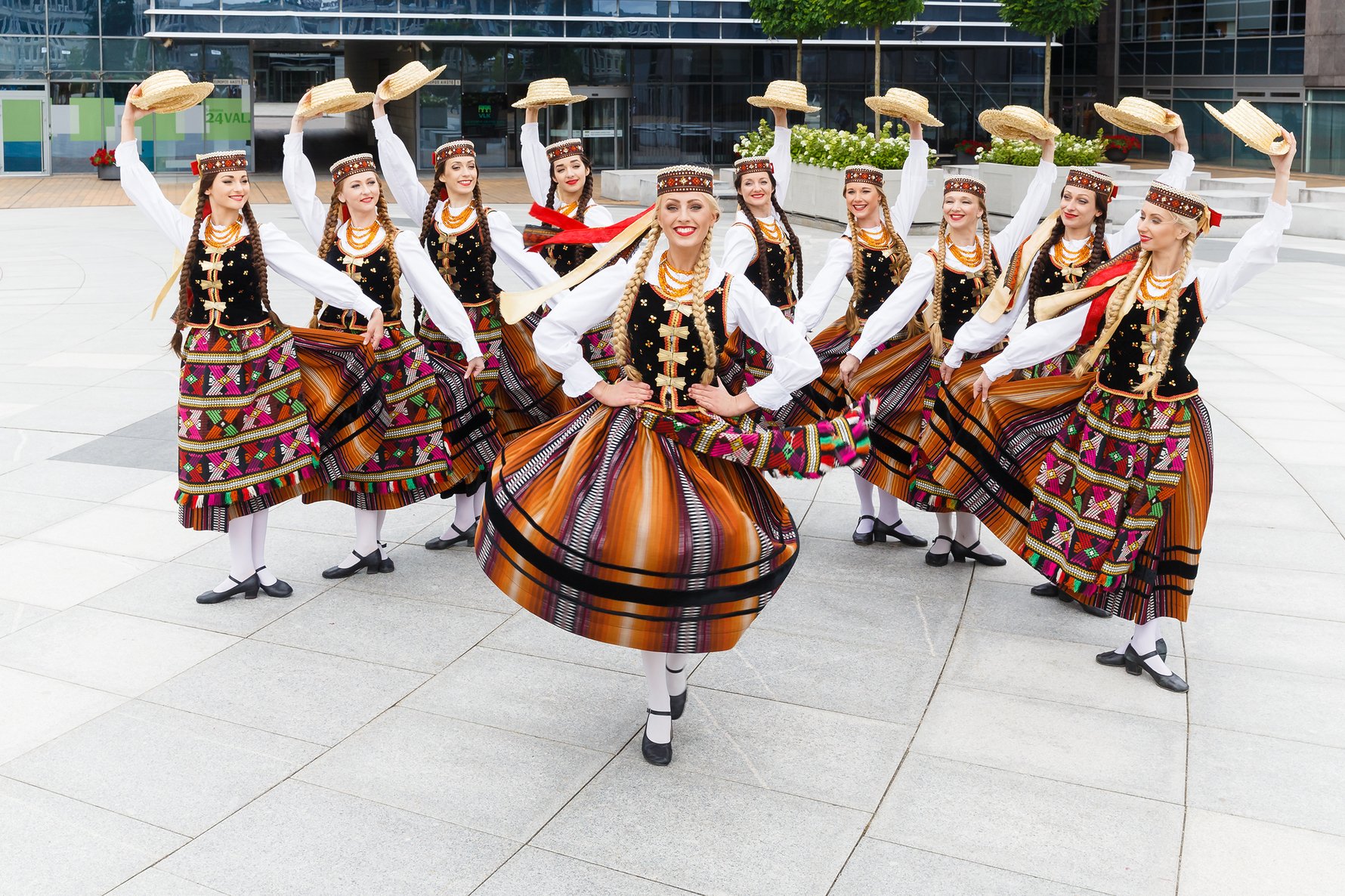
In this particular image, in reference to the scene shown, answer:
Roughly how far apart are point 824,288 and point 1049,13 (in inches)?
847

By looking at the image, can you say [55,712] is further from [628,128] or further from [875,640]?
[628,128]

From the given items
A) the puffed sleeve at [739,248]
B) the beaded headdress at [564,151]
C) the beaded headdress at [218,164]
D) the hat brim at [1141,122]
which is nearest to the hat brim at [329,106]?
the beaded headdress at [218,164]

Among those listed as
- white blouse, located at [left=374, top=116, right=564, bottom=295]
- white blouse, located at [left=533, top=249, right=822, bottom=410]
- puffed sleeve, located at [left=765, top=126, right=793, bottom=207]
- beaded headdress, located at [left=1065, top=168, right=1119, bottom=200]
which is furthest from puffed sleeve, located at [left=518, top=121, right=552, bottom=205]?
white blouse, located at [left=533, top=249, right=822, bottom=410]

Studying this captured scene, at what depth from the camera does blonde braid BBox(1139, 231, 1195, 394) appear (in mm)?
5262

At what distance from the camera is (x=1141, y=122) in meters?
6.14

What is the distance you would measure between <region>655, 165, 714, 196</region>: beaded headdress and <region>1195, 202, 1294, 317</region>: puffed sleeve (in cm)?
203

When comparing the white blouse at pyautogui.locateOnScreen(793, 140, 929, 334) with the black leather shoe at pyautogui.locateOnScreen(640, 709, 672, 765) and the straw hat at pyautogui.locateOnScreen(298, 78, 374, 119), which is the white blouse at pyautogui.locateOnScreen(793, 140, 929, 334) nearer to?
the black leather shoe at pyautogui.locateOnScreen(640, 709, 672, 765)

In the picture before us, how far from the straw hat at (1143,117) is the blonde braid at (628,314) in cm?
249

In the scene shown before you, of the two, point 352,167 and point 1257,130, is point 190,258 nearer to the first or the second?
point 352,167

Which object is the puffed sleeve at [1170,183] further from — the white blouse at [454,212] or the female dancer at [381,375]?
the female dancer at [381,375]

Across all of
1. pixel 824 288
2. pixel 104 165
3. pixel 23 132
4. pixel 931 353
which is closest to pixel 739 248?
pixel 824 288

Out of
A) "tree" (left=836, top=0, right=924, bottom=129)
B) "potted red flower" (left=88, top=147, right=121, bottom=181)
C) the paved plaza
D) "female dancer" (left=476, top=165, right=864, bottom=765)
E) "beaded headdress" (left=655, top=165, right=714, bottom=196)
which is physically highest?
"tree" (left=836, top=0, right=924, bottom=129)

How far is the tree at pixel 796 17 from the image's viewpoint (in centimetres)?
2658

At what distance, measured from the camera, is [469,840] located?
14.2ft
